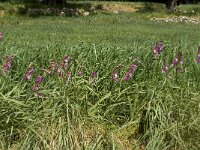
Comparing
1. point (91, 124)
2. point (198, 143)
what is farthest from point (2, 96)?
point (198, 143)

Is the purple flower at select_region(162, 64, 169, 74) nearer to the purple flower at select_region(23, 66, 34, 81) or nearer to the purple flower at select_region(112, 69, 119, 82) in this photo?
the purple flower at select_region(112, 69, 119, 82)

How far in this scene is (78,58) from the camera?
19.0 ft

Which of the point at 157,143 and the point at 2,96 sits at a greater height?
the point at 2,96

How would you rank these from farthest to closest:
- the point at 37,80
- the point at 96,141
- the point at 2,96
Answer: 1. the point at 37,80
2. the point at 2,96
3. the point at 96,141

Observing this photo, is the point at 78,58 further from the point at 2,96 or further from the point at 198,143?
the point at 198,143

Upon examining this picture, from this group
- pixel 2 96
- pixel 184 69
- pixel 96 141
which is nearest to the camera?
pixel 96 141

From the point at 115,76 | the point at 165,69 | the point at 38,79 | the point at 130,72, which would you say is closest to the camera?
the point at 38,79

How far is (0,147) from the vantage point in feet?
14.1

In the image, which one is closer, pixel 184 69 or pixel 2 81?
pixel 2 81

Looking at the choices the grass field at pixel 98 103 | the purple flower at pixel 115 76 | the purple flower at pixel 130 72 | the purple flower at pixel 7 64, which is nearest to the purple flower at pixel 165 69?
the grass field at pixel 98 103

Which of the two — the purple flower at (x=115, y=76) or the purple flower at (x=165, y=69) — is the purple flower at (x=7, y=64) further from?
the purple flower at (x=165, y=69)

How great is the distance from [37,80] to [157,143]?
143 centimetres

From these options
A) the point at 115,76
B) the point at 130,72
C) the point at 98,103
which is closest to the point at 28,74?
the point at 98,103

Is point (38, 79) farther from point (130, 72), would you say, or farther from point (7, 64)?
point (130, 72)
